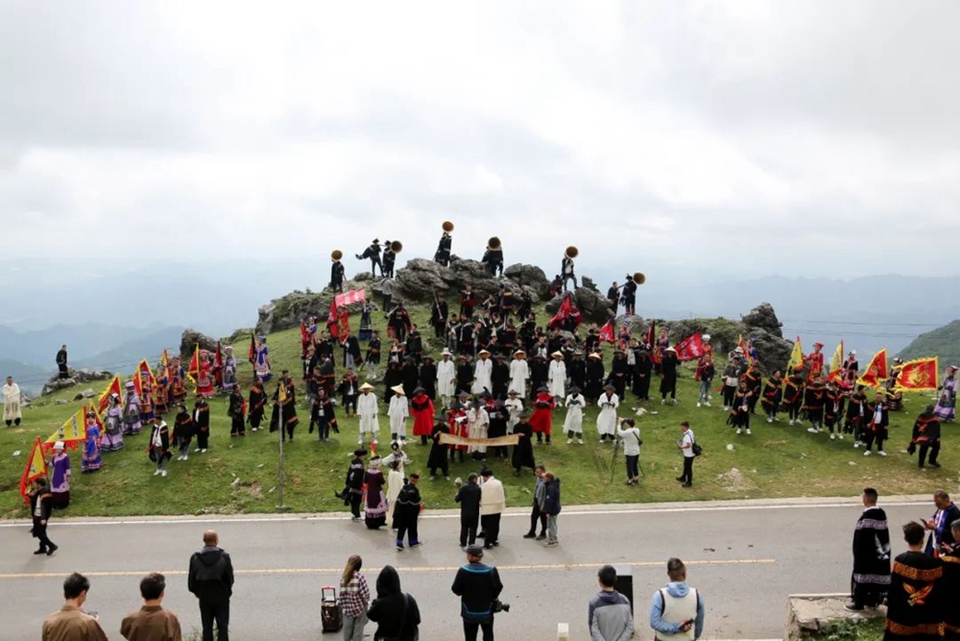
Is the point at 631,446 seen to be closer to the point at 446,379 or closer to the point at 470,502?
the point at 470,502

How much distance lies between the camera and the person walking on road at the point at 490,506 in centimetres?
1633

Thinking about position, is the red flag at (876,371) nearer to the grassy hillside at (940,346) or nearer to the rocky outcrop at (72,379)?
the rocky outcrop at (72,379)

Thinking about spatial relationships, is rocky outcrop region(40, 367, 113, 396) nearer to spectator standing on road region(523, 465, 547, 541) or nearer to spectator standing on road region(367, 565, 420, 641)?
spectator standing on road region(523, 465, 547, 541)

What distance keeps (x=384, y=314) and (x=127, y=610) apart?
2734cm

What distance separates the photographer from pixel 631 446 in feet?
67.5

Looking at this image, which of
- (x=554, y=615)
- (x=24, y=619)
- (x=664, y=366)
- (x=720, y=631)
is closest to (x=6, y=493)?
(x=24, y=619)

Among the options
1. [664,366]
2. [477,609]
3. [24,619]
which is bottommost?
[24,619]

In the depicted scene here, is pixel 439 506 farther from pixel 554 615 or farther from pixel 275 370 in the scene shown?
pixel 275 370

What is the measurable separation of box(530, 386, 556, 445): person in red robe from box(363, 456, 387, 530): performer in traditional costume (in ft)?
24.6

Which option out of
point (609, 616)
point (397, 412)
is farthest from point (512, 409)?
point (609, 616)

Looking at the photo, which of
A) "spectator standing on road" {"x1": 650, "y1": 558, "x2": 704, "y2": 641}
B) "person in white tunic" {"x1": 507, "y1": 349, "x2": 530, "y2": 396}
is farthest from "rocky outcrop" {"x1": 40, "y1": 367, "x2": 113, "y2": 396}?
"spectator standing on road" {"x1": 650, "y1": 558, "x2": 704, "y2": 641}

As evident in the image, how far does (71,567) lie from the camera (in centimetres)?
1630

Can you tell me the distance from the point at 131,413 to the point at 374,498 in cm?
1244

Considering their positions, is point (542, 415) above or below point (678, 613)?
above
